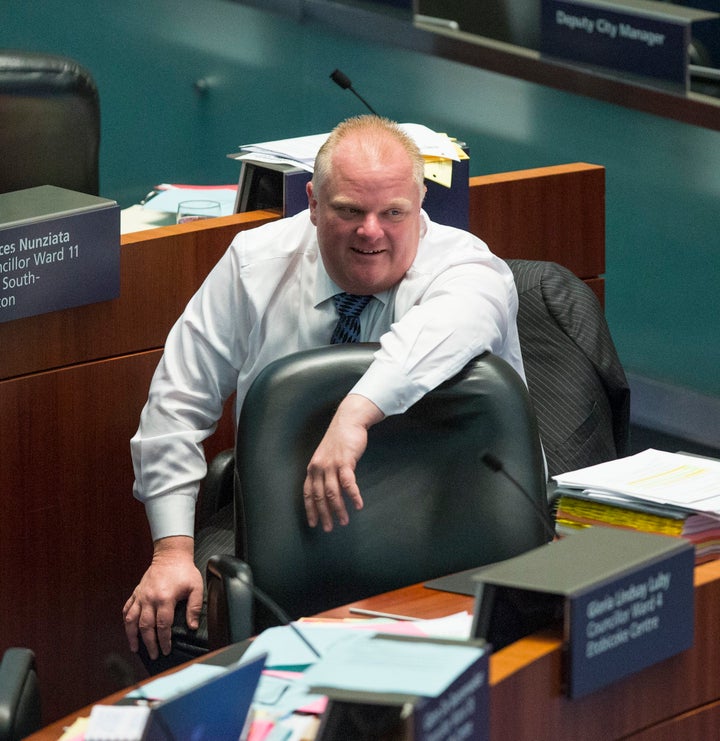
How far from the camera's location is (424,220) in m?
2.55

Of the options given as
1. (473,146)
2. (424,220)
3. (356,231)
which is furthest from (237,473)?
(473,146)

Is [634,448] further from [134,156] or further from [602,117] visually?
[134,156]

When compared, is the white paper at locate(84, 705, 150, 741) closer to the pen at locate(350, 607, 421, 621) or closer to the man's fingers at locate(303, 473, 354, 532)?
the pen at locate(350, 607, 421, 621)

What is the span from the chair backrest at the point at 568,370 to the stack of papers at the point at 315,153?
0.28 metres

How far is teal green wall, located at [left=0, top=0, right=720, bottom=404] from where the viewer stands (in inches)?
Result: 177

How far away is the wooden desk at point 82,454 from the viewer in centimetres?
266

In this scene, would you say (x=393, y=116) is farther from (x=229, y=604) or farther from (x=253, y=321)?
(x=229, y=604)

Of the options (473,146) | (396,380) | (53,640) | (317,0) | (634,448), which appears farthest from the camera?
(317,0)

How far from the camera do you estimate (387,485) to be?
2.17 m

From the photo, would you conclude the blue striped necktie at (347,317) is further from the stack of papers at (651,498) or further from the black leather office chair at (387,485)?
the stack of papers at (651,498)

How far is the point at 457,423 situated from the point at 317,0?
3787mm

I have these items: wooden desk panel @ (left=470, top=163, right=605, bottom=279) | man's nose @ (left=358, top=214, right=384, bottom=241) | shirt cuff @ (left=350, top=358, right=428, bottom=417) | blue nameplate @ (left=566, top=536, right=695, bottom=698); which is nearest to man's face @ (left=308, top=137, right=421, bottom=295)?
man's nose @ (left=358, top=214, right=384, bottom=241)

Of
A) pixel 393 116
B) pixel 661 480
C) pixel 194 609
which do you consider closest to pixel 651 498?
pixel 661 480

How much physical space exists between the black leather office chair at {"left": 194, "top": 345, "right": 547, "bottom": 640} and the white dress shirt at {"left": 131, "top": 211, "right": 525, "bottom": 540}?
0.22m
